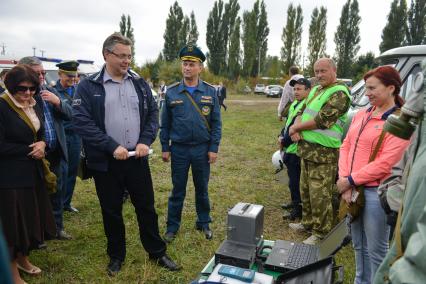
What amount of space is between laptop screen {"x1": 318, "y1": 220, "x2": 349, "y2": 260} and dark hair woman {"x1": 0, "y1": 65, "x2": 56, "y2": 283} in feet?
7.75

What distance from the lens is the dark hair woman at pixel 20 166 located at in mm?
2801

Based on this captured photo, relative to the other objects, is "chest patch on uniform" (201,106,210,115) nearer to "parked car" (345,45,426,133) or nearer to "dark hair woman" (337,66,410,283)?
"dark hair woman" (337,66,410,283)

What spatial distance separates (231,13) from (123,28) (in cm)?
1393

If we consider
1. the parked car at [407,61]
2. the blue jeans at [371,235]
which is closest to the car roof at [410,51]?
the parked car at [407,61]

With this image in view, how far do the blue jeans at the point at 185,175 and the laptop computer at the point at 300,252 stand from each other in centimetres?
146

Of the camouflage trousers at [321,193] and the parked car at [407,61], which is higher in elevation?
the parked car at [407,61]

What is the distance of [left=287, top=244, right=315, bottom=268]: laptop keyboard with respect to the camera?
2.42 m

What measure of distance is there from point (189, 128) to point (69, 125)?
5.10ft

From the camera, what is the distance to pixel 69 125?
4.20m

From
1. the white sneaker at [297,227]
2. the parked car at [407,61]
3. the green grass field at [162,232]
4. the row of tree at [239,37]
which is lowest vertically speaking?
the green grass field at [162,232]

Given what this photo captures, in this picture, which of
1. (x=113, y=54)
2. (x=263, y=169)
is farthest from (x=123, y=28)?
(x=113, y=54)

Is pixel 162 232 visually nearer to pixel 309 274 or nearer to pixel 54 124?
pixel 54 124

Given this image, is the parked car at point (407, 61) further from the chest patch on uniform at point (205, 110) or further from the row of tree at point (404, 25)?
the row of tree at point (404, 25)

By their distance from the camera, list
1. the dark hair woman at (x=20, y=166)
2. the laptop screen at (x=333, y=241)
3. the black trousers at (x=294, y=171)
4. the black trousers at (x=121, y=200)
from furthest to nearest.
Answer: the black trousers at (x=294, y=171) → the black trousers at (x=121, y=200) → the dark hair woman at (x=20, y=166) → the laptop screen at (x=333, y=241)
